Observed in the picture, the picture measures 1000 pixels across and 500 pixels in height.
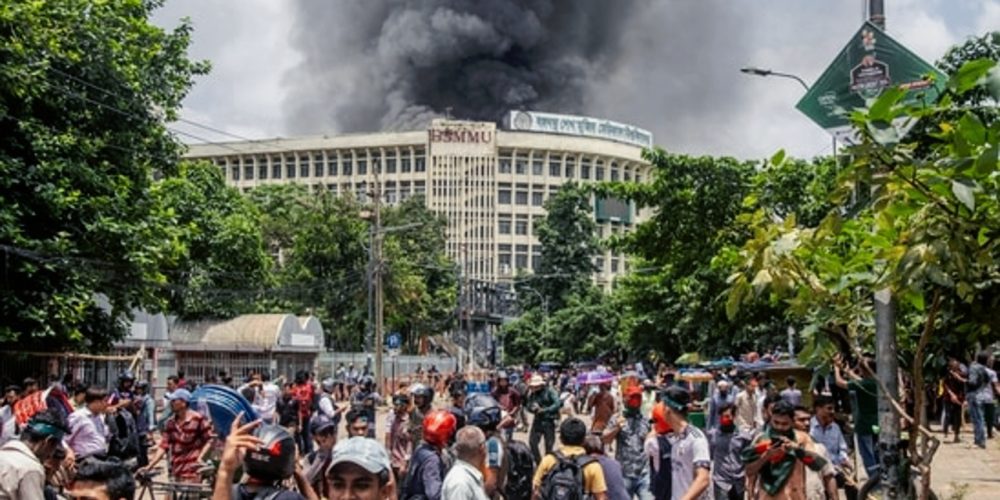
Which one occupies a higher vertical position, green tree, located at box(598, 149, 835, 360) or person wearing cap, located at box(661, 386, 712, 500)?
green tree, located at box(598, 149, 835, 360)

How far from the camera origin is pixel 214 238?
36.3 meters

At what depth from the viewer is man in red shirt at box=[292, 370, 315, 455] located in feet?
55.3

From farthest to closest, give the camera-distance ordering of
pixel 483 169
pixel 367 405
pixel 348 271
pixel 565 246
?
pixel 483 169, pixel 565 246, pixel 348 271, pixel 367 405

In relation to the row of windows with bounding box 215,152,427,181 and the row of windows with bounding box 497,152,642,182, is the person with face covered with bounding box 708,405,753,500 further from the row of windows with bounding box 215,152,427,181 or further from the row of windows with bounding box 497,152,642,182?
the row of windows with bounding box 215,152,427,181

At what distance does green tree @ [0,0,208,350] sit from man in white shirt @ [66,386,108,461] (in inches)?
419

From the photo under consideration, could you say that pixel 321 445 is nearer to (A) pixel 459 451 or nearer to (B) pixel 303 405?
(A) pixel 459 451

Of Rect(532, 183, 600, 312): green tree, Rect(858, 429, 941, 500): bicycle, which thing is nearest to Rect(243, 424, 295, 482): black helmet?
Rect(858, 429, 941, 500): bicycle

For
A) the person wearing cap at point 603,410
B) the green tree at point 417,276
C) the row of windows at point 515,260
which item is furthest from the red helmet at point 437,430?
the row of windows at point 515,260

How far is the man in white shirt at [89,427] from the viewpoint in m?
9.76

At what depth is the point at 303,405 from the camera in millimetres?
Result: 17719

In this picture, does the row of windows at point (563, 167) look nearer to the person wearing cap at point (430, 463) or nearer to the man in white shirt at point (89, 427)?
the man in white shirt at point (89, 427)

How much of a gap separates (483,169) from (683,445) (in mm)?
91411

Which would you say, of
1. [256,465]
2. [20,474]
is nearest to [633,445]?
[20,474]

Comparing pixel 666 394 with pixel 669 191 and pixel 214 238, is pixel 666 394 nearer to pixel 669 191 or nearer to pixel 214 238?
pixel 669 191
